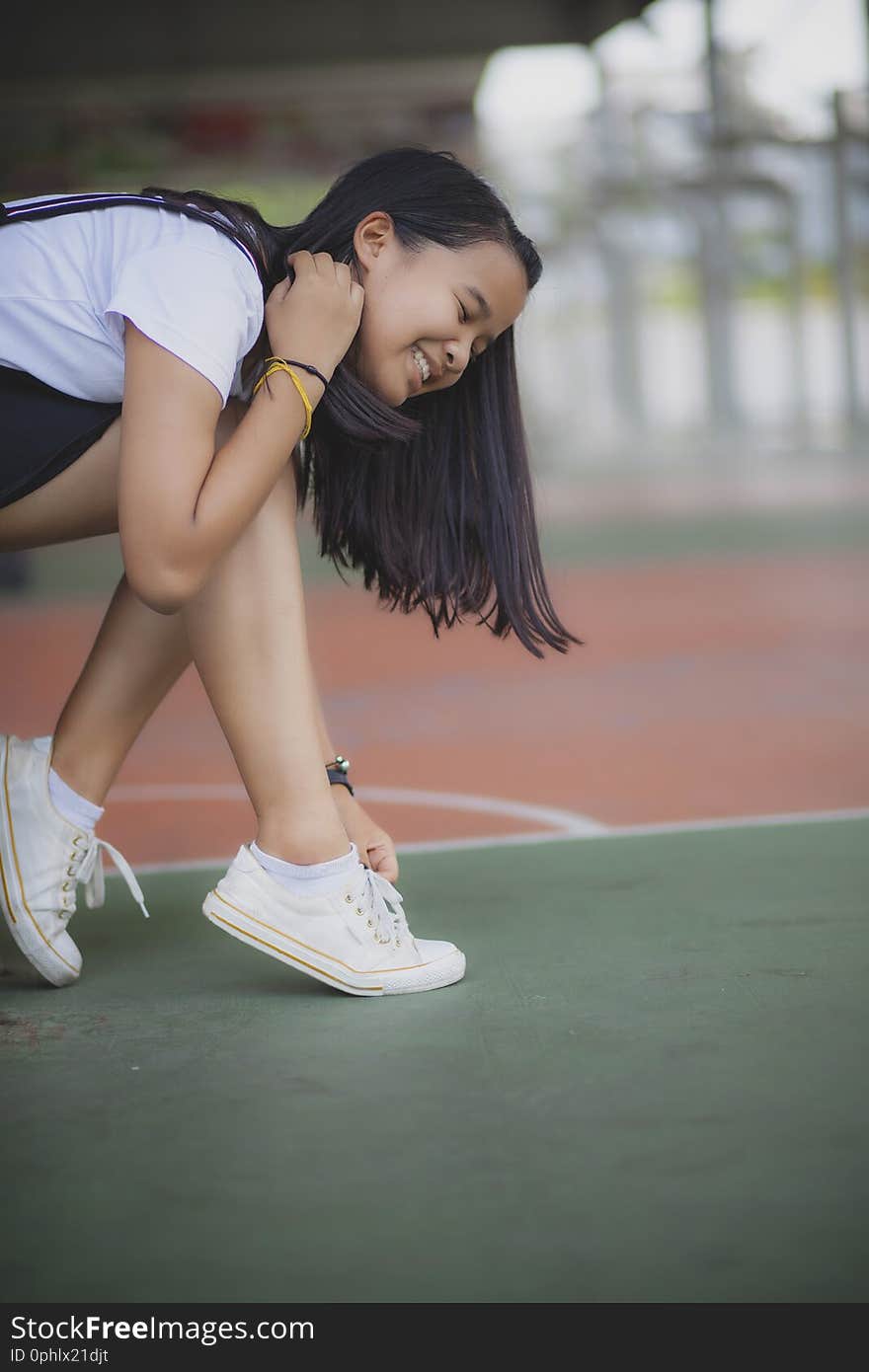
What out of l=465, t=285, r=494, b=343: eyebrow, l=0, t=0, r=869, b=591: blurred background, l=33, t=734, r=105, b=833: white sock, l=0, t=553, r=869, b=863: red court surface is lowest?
l=0, t=553, r=869, b=863: red court surface

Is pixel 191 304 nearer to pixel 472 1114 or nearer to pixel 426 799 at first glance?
pixel 472 1114

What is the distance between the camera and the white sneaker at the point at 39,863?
5.97 feet

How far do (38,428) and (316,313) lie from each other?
33 cm

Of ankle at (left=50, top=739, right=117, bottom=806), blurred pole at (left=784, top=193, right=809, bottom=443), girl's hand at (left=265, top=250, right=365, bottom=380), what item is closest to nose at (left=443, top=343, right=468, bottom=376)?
girl's hand at (left=265, top=250, right=365, bottom=380)

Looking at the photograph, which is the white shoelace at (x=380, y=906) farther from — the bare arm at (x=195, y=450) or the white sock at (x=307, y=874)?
the bare arm at (x=195, y=450)

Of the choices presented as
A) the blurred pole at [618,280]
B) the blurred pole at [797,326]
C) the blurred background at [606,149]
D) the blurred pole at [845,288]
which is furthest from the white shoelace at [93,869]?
the blurred pole at [797,326]

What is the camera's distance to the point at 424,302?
1.75 meters

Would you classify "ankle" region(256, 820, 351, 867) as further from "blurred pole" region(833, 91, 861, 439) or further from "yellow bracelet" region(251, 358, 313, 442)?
"blurred pole" region(833, 91, 861, 439)

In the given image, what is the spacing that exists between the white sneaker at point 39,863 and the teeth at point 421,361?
0.60 metres

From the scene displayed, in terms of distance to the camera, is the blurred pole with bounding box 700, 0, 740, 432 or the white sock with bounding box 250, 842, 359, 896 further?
the blurred pole with bounding box 700, 0, 740, 432

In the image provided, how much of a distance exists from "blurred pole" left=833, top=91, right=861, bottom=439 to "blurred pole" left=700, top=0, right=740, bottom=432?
1108mm

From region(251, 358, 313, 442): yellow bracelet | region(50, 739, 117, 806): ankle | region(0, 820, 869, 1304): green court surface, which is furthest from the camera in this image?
region(50, 739, 117, 806): ankle

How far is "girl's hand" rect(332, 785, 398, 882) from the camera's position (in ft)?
6.50

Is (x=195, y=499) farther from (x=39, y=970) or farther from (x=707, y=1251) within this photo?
(x=707, y=1251)
